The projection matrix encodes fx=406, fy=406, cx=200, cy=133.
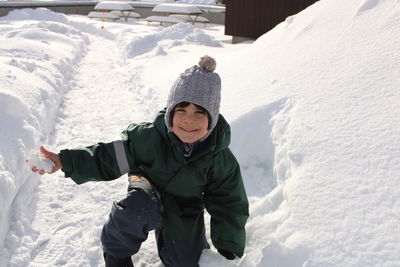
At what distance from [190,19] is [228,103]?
15.2m

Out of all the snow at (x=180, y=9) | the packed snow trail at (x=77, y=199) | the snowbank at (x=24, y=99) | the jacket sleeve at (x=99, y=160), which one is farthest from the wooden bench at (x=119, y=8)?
the jacket sleeve at (x=99, y=160)

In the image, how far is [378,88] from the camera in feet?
9.53

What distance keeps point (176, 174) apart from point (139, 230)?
34 centimetres

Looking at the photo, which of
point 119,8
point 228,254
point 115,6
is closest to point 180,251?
point 228,254

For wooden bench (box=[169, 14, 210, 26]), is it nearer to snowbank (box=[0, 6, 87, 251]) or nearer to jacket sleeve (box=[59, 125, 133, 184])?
snowbank (box=[0, 6, 87, 251])

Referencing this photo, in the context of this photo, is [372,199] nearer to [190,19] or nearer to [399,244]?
[399,244]

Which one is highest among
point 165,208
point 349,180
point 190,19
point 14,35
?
point 349,180

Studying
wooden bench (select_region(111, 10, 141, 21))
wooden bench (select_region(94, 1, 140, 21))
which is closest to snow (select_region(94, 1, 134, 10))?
wooden bench (select_region(94, 1, 140, 21))

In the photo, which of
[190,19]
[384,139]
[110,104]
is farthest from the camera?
[190,19]

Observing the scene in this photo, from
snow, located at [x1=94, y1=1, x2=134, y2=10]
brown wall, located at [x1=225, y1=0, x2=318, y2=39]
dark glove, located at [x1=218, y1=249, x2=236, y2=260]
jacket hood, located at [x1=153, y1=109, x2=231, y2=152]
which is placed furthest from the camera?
snow, located at [x1=94, y1=1, x2=134, y2=10]

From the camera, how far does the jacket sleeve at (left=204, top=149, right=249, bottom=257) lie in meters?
2.11

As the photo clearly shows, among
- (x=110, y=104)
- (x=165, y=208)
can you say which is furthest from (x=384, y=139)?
(x=110, y=104)

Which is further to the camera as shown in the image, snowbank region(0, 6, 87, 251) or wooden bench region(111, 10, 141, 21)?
wooden bench region(111, 10, 141, 21)

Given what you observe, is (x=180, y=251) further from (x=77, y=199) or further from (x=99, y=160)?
(x=77, y=199)
